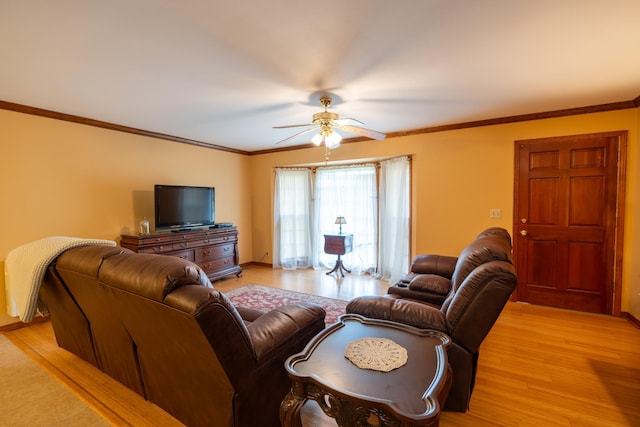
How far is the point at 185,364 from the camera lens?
1.40 meters

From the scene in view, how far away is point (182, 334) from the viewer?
1.25m

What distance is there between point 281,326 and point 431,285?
5.34 feet

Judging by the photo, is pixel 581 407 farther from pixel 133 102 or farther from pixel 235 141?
pixel 235 141

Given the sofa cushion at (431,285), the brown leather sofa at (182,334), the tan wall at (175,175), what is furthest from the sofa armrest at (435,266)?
the brown leather sofa at (182,334)

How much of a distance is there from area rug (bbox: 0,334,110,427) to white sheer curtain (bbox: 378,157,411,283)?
395 centimetres

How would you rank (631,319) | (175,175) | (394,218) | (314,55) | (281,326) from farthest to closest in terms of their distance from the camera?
(394,218)
(175,175)
(631,319)
(314,55)
(281,326)

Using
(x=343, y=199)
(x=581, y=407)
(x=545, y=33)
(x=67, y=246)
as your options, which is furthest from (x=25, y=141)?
(x=581, y=407)

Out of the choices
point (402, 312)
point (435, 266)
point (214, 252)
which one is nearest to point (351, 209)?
point (435, 266)

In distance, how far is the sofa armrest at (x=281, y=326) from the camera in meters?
1.45

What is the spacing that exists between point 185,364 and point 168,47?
6.64 ft

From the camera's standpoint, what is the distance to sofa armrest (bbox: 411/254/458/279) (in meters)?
3.13

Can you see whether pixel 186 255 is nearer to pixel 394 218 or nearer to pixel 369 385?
pixel 394 218

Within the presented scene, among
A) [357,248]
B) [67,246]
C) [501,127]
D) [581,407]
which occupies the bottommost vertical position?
[581,407]

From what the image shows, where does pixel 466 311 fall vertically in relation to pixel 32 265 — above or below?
below
